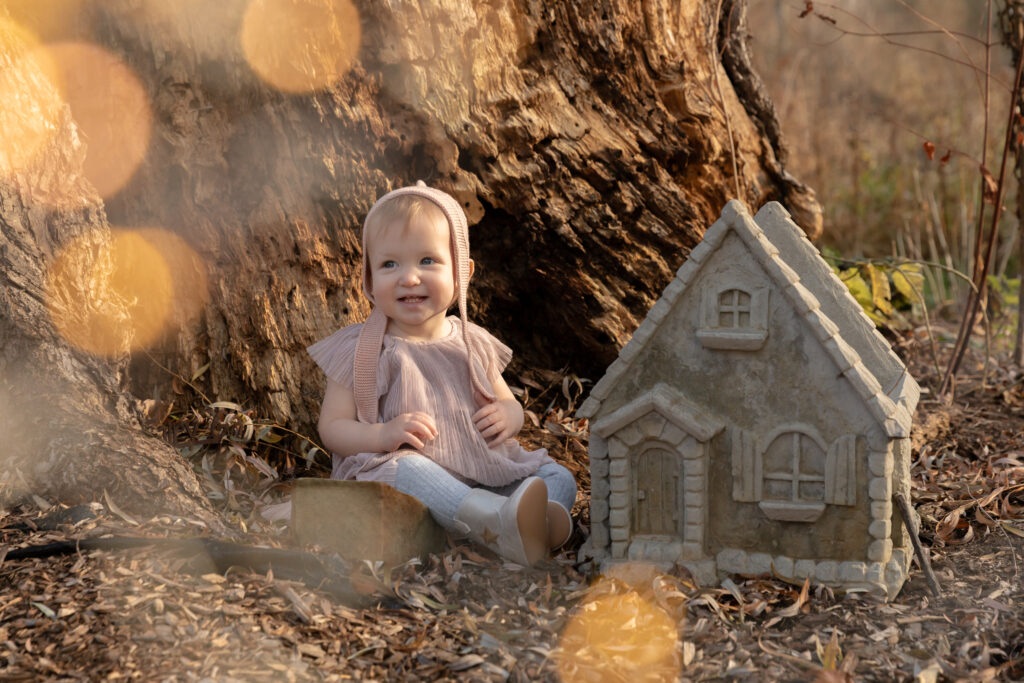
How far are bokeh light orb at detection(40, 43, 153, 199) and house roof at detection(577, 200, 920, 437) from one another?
2154mm

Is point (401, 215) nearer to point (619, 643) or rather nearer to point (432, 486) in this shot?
point (432, 486)

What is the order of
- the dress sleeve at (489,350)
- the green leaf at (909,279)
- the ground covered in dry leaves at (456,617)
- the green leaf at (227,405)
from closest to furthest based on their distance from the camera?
1. the ground covered in dry leaves at (456,617)
2. the dress sleeve at (489,350)
3. the green leaf at (227,405)
4. the green leaf at (909,279)

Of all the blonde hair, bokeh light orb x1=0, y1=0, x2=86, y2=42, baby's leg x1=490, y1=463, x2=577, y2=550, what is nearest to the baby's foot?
baby's leg x1=490, y1=463, x2=577, y2=550

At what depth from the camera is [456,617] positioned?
2598mm

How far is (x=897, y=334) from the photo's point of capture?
18.1 ft

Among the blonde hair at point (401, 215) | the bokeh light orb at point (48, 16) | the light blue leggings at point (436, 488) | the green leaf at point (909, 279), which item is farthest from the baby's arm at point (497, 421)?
the green leaf at point (909, 279)

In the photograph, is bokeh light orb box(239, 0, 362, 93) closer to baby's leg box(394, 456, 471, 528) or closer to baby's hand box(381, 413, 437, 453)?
baby's hand box(381, 413, 437, 453)

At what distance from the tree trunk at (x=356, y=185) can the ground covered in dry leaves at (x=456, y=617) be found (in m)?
0.48

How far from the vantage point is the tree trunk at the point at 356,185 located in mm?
3340

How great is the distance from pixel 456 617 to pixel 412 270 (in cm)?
122

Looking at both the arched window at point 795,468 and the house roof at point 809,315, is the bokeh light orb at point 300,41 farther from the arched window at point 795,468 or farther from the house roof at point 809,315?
the arched window at point 795,468

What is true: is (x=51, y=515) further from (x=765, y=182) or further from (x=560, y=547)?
(x=765, y=182)

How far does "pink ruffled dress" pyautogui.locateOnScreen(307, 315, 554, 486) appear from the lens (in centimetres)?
Answer: 323

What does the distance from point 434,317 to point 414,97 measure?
1069 mm
